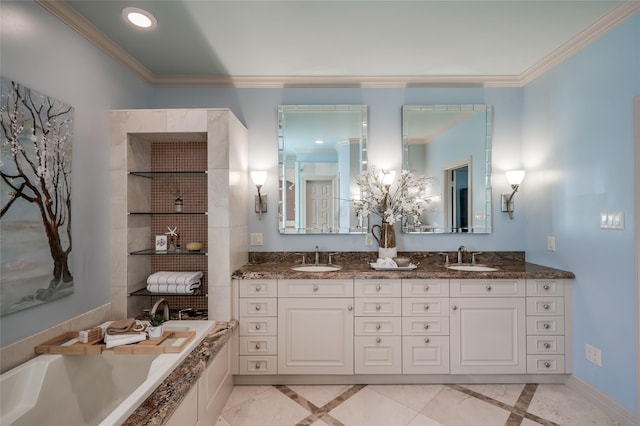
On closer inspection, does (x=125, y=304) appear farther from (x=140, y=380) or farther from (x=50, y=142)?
(x=50, y=142)

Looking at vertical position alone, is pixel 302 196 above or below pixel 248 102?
below

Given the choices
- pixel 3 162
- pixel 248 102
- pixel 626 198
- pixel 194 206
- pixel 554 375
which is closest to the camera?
pixel 3 162

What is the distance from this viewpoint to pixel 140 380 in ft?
5.63

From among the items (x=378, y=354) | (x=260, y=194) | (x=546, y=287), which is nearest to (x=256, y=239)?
(x=260, y=194)

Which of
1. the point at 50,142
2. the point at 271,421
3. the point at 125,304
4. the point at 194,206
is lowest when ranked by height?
the point at 271,421

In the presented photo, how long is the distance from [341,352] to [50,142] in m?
2.35

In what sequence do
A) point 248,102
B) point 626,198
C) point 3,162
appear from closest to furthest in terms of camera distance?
point 3,162 < point 626,198 < point 248,102

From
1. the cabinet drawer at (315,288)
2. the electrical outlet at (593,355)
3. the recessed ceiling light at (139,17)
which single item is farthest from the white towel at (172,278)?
the electrical outlet at (593,355)

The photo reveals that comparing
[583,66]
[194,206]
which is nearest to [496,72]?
[583,66]

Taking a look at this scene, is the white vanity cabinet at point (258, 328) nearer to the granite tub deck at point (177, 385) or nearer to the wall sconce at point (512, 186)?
the granite tub deck at point (177, 385)

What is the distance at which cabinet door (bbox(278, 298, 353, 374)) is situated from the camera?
7.73ft

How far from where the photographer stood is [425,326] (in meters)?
2.35

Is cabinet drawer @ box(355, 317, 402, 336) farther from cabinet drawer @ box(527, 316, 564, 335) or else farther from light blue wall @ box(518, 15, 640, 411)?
light blue wall @ box(518, 15, 640, 411)

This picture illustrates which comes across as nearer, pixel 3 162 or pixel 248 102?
pixel 3 162
